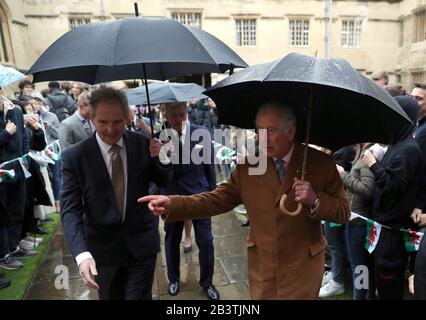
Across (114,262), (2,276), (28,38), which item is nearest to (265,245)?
(114,262)

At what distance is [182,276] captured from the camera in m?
4.29

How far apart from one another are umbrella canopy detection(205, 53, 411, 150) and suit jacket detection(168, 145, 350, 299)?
24cm

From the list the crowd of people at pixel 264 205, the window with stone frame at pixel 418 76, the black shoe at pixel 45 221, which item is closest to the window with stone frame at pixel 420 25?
the window with stone frame at pixel 418 76

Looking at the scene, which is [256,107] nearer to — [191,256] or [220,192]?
[220,192]

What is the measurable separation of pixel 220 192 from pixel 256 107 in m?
0.64

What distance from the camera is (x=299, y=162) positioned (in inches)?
82.0

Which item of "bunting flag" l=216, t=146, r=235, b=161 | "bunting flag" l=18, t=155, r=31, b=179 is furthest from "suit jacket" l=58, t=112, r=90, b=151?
"bunting flag" l=216, t=146, r=235, b=161

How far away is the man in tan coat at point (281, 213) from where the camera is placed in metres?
2.01

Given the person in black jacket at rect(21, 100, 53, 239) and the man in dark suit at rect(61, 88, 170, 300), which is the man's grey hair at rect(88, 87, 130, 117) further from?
the person in black jacket at rect(21, 100, 53, 239)

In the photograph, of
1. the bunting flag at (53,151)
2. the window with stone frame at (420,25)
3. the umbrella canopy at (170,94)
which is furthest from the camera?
the window with stone frame at (420,25)

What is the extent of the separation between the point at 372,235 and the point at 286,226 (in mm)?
1508

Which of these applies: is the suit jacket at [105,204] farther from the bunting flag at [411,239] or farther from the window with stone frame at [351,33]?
the window with stone frame at [351,33]

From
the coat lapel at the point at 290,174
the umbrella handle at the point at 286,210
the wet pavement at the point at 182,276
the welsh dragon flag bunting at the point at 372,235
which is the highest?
the coat lapel at the point at 290,174

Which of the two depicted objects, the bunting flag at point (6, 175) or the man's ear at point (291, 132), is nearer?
the man's ear at point (291, 132)
